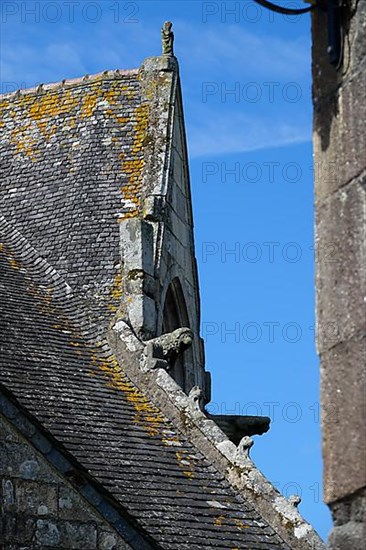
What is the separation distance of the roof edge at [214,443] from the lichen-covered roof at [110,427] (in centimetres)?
10

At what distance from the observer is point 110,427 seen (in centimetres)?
1366

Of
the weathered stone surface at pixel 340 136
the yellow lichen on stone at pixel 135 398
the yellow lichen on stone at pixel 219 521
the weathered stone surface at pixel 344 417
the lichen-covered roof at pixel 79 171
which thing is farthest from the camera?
the lichen-covered roof at pixel 79 171

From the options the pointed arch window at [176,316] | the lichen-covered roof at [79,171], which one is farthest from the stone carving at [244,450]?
the pointed arch window at [176,316]

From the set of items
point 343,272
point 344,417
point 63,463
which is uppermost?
point 63,463

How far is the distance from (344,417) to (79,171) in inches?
535

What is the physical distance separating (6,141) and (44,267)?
9.33ft

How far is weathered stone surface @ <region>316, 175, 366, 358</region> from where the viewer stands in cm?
490

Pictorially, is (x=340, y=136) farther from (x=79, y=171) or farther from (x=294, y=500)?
(x=79, y=171)

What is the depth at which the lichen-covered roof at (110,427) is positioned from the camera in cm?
1240

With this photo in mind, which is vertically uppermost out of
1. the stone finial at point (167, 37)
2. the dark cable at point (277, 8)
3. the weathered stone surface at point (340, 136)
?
the stone finial at point (167, 37)

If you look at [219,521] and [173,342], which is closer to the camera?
[219,521]

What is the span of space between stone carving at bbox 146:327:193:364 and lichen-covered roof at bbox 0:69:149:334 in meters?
0.73

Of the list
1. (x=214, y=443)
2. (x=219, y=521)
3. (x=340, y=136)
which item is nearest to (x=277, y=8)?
(x=340, y=136)

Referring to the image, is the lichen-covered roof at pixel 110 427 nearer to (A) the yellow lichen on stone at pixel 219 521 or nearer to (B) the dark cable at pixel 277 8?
(A) the yellow lichen on stone at pixel 219 521
